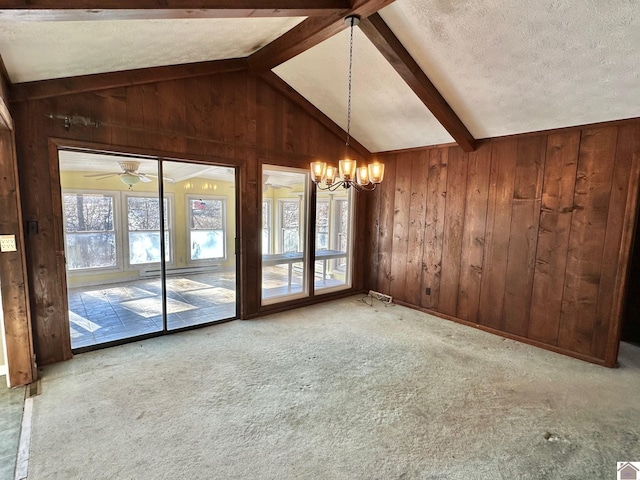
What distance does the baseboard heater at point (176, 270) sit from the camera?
604 cm

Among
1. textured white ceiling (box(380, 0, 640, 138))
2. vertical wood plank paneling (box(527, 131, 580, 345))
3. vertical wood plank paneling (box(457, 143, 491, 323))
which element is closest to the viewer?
textured white ceiling (box(380, 0, 640, 138))

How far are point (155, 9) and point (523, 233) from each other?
4043 mm

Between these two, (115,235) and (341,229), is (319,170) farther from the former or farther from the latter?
(115,235)

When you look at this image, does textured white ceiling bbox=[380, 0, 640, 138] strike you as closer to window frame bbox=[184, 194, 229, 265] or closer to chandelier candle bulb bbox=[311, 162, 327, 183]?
chandelier candle bulb bbox=[311, 162, 327, 183]

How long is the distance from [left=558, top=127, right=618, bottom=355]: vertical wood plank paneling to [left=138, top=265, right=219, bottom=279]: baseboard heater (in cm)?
584

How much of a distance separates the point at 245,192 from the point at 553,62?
3.35 metres

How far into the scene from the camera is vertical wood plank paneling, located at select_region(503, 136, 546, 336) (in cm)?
356

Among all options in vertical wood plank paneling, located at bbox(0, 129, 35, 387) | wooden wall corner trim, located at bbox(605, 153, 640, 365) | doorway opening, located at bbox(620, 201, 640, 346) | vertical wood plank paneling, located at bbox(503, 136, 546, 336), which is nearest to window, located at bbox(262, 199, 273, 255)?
vertical wood plank paneling, located at bbox(0, 129, 35, 387)

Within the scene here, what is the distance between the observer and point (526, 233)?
3.65 meters

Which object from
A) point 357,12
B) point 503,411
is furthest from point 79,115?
point 503,411

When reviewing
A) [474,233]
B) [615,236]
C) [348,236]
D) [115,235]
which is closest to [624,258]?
[615,236]

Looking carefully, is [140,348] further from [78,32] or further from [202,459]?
[78,32]

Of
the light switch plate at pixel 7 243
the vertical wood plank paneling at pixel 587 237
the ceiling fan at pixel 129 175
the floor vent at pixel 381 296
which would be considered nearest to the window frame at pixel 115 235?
the ceiling fan at pixel 129 175

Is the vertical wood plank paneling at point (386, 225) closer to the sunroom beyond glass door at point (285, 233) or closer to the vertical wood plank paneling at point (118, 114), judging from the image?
the sunroom beyond glass door at point (285, 233)
